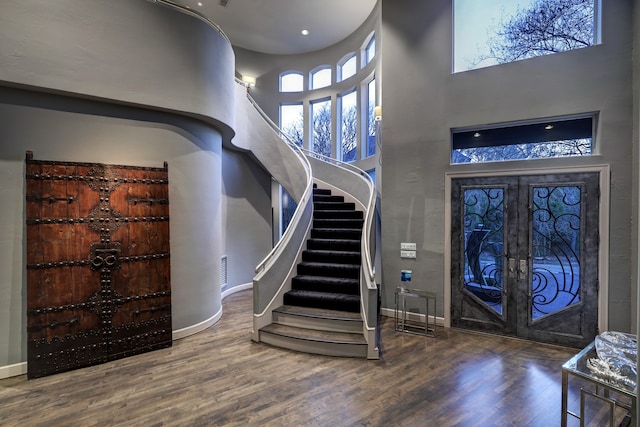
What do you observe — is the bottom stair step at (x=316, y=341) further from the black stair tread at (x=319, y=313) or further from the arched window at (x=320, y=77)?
the arched window at (x=320, y=77)

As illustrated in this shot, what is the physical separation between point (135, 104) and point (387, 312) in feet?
16.2

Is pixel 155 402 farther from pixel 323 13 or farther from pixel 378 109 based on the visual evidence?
pixel 323 13

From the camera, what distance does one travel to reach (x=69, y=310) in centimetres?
351

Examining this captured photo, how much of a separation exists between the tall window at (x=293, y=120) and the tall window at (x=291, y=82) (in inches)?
18.7

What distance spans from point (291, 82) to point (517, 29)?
6.24 metres

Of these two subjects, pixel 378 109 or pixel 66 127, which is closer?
pixel 66 127

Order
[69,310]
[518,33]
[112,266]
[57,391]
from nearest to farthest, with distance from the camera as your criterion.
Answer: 1. [57,391]
2. [69,310]
3. [112,266]
4. [518,33]

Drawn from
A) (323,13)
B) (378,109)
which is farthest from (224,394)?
(323,13)

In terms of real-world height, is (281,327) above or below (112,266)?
below

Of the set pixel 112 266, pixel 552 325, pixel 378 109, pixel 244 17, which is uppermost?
pixel 244 17

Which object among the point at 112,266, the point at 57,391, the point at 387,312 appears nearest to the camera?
the point at 57,391

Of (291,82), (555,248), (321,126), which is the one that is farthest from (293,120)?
(555,248)

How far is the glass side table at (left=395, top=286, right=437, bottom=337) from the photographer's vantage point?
15.0 ft

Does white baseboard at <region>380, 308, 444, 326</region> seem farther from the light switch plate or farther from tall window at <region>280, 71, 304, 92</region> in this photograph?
tall window at <region>280, 71, 304, 92</region>
